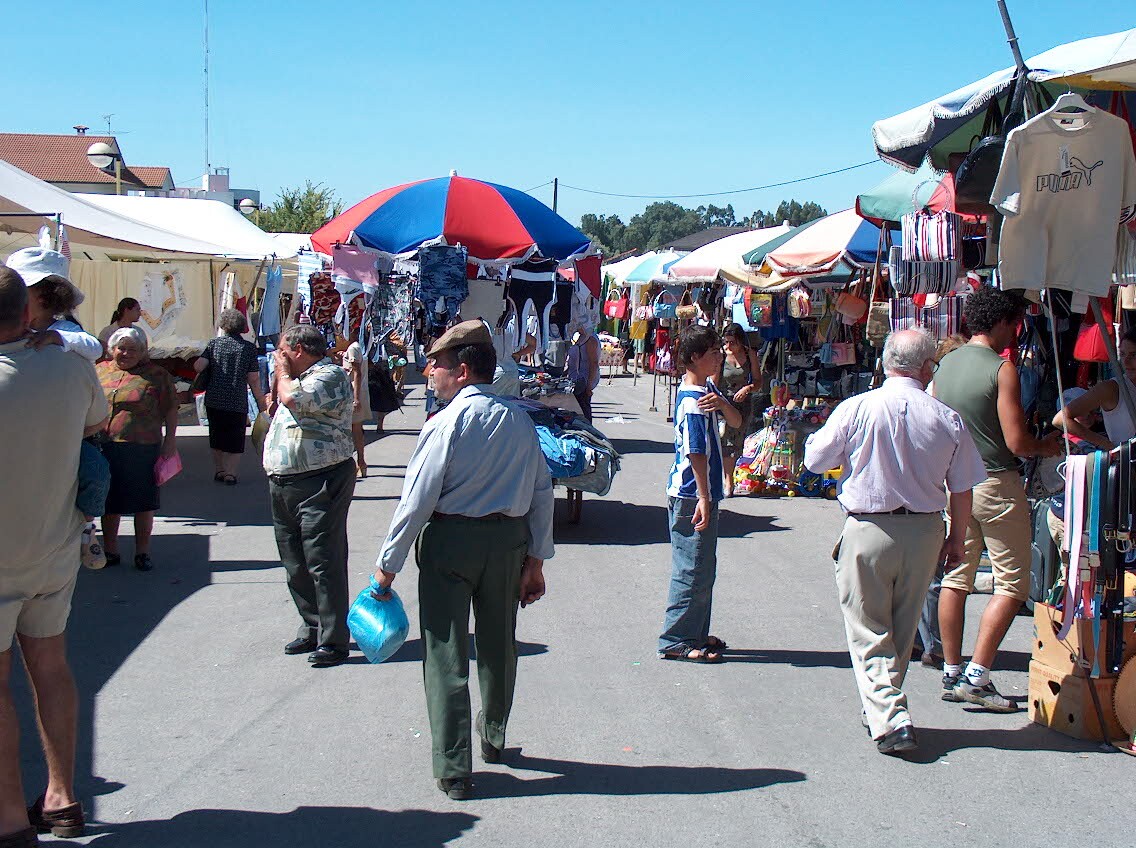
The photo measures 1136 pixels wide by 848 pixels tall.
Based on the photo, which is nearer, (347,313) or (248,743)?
(248,743)

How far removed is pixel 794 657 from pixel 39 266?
4193mm

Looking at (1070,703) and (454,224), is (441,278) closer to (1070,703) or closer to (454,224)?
(454,224)

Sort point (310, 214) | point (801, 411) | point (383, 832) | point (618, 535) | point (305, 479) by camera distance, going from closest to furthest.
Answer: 1. point (383, 832)
2. point (305, 479)
3. point (618, 535)
4. point (801, 411)
5. point (310, 214)

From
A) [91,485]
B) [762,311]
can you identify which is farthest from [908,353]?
[762,311]

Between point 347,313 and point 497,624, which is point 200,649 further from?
point 347,313

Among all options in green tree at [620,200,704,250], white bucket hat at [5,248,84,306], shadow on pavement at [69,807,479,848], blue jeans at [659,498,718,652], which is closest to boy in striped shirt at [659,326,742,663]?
blue jeans at [659,498,718,652]

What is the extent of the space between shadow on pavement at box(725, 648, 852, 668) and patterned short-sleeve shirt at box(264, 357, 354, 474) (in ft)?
7.92

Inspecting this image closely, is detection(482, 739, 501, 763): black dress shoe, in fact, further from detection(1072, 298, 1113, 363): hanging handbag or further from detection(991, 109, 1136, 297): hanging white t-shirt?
detection(1072, 298, 1113, 363): hanging handbag

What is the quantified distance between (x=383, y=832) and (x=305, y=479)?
2.38 metres

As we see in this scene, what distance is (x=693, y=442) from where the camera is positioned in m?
5.82

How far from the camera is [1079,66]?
480 centimetres

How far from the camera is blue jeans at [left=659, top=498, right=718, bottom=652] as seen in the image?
19.4ft

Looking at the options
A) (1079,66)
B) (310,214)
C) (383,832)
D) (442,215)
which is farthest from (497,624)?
(310,214)

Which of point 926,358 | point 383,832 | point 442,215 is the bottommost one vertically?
point 383,832
